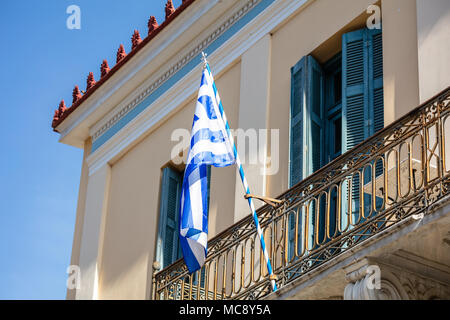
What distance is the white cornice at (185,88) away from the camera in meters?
12.8

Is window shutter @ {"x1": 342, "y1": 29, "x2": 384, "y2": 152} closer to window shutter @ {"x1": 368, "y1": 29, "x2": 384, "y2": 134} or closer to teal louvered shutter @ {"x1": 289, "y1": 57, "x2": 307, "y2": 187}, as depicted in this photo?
window shutter @ {"x1": 368, "y1": 29, "x2": 384, "y2": 134}

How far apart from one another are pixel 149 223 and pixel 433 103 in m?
5.83

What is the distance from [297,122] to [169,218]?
8.99 feet

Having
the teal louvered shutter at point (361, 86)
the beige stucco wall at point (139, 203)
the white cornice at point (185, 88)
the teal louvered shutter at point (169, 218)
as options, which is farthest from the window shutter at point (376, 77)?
the teal louvered shutter at point (169, 218)

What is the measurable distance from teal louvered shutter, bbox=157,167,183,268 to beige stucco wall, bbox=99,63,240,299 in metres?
0.11

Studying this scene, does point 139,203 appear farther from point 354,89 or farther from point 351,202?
point 351,202

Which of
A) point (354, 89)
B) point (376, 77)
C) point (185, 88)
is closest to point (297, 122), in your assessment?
point (354, 89)

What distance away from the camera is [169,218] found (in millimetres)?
13750

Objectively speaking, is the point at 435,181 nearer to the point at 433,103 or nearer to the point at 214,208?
the point at 433,103

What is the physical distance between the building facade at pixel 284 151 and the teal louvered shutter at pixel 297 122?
18mm

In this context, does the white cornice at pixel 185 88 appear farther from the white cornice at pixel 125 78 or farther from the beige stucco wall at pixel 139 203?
the white cornice at pixel 125 78

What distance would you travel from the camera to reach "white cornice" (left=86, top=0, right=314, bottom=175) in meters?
12.8
